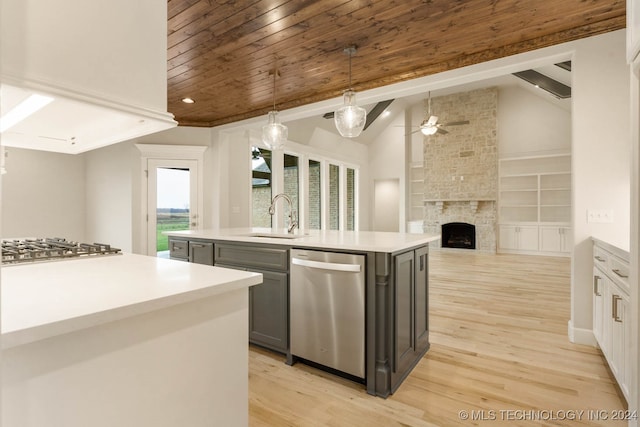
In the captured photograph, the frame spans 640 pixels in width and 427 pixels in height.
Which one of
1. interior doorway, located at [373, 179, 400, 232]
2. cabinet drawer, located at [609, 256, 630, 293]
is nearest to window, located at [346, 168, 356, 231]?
interior doorway, located at [373, 179, 400, 232]

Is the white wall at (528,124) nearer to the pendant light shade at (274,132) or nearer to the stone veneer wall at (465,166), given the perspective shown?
the stone veneer wall at (465,166)

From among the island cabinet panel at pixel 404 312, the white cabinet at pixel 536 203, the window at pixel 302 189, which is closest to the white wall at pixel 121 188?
the window at pixel 302 189

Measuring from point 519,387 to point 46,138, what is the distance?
122 inches

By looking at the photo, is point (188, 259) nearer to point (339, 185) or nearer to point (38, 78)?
point (38, 78)

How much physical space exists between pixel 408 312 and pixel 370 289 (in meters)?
0.46

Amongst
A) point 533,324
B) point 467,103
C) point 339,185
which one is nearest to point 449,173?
point 467,103

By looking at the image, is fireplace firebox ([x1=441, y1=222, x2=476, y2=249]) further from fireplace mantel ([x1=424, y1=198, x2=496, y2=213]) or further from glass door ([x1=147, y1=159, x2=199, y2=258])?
glass door ([x1=147, y1=159, x2=199, y2=258])

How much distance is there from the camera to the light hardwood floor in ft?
6.13

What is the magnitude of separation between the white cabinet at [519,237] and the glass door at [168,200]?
748 cm

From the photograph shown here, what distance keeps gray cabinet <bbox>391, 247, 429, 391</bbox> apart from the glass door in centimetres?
418

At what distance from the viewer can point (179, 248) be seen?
10.7ft

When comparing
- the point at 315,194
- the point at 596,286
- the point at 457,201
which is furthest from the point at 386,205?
the point at 596,286

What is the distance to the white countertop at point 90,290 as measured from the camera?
2.40ft

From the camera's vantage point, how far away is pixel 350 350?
218 centimetres
